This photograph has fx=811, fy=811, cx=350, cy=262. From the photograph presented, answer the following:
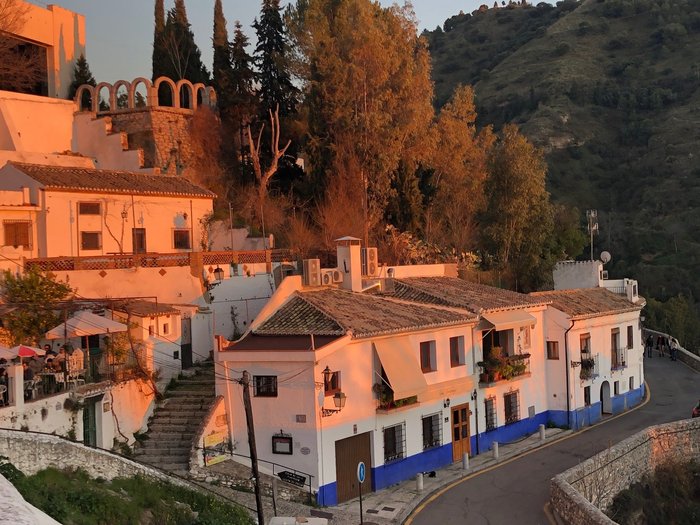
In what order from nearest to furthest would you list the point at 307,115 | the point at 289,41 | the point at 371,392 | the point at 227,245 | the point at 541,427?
the point at 371,392 < the point at 541,427 < the point at 227,245 < the point at 307,115 < the point at 289,41

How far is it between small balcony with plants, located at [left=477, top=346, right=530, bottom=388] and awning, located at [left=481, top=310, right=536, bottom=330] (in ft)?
3.52

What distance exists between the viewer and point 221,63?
157 ft

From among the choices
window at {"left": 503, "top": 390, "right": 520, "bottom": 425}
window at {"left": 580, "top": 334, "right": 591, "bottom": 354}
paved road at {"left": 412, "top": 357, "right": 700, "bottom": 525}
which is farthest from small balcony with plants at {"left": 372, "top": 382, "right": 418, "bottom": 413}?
window at {"left": 580, "top": 334, "right": 591, "bottom": 354}

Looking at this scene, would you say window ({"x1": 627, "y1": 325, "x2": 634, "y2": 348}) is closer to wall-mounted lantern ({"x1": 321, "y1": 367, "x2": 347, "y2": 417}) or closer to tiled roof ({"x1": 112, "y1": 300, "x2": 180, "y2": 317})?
wall-mounted lantern ({"x1": 321, "y1": 367, "x2": 347, "y2": 417})

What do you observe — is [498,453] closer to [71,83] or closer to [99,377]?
[99,377]

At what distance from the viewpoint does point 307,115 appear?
4406 cm

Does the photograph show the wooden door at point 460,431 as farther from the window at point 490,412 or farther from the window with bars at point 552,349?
the window with bars at point 552,349

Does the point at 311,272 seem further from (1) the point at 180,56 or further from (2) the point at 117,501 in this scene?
(1) the point at 180,56

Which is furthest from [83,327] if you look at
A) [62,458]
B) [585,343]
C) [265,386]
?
[585,343]

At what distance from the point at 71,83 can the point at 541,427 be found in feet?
103

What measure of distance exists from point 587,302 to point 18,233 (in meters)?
26.5

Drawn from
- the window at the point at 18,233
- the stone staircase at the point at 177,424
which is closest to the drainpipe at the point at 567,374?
the stone staircase at the point at 177,424

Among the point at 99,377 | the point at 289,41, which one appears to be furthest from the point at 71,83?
the point at 99,377

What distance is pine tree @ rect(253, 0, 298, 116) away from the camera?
46375mm
